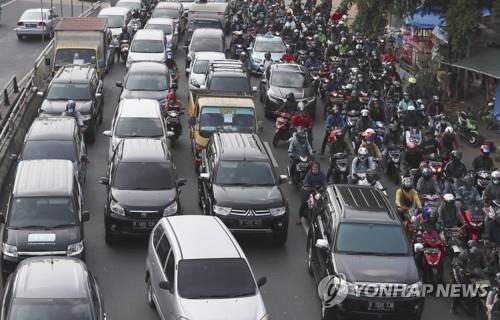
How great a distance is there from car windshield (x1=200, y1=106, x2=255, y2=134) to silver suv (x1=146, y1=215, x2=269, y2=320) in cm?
879

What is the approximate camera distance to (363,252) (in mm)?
15164

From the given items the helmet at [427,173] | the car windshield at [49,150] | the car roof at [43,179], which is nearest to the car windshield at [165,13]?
the car windshield at [49,150]

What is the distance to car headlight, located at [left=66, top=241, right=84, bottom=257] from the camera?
15984 millimetres

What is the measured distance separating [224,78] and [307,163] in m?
7.57

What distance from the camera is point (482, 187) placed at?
779 inches

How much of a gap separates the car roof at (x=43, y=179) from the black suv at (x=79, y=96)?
7.67m

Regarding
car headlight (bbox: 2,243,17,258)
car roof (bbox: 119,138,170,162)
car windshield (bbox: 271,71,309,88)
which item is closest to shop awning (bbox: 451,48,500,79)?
car windshield (bbox: 271,71,309,88)

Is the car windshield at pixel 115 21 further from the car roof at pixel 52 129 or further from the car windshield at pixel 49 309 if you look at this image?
the car windshield at pixel 49 309

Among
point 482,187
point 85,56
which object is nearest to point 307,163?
point 482,187

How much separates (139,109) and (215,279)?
1131 cm

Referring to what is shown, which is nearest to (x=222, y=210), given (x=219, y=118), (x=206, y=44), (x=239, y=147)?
(x=239, y=147)

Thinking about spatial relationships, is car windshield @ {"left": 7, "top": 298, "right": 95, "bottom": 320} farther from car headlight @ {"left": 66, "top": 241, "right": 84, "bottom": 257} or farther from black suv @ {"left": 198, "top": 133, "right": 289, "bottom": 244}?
black suv @ {"left": 198, "top": 133, "right": 289, "bottom": 244}

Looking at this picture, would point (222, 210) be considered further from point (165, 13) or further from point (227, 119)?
point (165, 13)

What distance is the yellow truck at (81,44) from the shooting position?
33.0 metres
